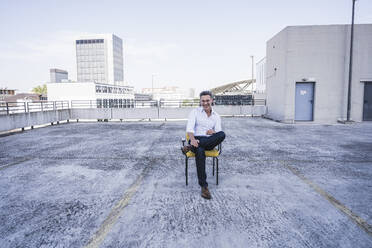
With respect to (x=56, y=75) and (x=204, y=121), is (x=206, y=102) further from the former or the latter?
(x=56, y=75)

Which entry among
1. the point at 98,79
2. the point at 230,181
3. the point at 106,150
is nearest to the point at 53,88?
the point at 106,150

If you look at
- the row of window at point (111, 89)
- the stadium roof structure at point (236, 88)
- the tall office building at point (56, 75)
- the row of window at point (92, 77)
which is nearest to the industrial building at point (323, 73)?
the stadium roof structure at point (236, 88)

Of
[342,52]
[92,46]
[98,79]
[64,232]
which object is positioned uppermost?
[92,46]

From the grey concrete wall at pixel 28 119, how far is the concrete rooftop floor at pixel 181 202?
638 centimetres

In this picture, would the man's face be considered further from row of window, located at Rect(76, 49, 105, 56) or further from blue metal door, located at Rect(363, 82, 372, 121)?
row of window, located at Rect(76, 49, 105, 56)

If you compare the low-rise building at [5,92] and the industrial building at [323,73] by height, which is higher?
the low-rise building at [5,92]

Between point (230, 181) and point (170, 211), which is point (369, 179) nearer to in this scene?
point (230, 181)

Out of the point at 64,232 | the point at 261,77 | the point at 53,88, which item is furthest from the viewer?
the point at 53,88

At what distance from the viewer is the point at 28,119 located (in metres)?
12.4

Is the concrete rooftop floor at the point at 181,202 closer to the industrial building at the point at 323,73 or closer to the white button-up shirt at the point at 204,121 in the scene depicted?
the white button-up shirt at the point at 204,121

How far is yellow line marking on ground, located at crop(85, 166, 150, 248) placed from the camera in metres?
2.41

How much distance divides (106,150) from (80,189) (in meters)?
3.20

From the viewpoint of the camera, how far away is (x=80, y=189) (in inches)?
153

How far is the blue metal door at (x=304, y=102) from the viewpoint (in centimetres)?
1368
